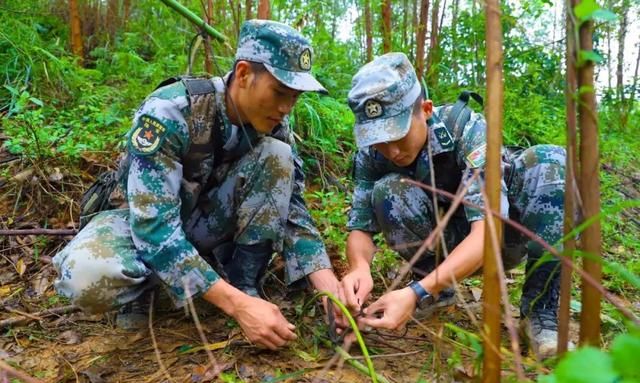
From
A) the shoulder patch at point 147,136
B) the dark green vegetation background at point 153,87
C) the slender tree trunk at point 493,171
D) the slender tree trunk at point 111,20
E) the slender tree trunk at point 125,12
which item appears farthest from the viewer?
the slender tree trunk at point 125,12

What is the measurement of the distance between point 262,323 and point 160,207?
602 mm

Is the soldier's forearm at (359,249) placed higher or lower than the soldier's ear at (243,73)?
lower

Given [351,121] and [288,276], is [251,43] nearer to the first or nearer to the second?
[288,276]

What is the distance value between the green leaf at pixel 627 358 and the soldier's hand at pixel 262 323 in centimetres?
142

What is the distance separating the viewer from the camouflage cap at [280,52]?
2.21m

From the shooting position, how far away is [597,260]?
0.94 metres

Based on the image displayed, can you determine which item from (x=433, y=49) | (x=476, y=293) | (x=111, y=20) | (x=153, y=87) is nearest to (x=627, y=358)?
(x=476, y=293)

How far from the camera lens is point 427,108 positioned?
224 cm

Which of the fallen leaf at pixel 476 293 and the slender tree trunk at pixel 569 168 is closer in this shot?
the slender tree trunk at pixel 569 168

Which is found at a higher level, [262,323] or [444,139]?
[444,139]

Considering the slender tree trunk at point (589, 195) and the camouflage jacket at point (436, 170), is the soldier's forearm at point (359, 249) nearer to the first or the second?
the camouflage jacket at point (436, 170)

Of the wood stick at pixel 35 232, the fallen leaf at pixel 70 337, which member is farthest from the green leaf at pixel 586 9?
→ the wood stick at pixel 35 232

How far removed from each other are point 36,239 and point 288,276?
161cm

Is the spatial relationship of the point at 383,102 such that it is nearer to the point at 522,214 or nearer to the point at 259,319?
the point at 522,214
